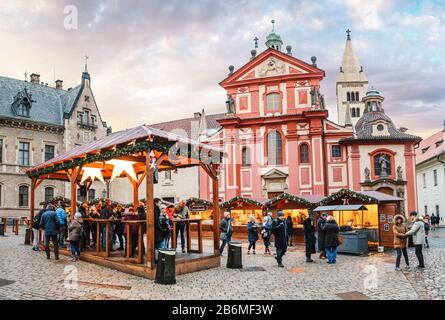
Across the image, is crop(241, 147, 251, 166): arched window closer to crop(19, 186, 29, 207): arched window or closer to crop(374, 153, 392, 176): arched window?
crop(374, 153, 392, 176): arched window

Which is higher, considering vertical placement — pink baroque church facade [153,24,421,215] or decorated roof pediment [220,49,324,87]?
decorated roof pediment [220,49,324,87]

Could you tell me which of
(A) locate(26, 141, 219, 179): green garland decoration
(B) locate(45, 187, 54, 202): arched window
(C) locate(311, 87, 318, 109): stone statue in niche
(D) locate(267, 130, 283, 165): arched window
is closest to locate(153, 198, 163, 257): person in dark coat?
(A) locate(26, 141, 219, 179): green garland decoration

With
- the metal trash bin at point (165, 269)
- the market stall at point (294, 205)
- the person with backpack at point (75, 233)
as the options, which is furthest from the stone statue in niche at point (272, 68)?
the metal trash bin at point (165, 269)

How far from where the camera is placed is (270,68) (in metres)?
35.8

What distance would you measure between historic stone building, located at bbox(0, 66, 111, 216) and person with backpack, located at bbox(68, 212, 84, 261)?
79.3 ft

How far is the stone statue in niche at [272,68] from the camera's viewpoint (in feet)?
117

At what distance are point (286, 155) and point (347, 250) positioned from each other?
17.6 m

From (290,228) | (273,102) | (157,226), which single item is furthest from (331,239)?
(273,102)

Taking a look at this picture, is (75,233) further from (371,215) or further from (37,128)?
(37,128)

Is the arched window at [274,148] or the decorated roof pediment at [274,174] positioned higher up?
the arched window at [274,148]

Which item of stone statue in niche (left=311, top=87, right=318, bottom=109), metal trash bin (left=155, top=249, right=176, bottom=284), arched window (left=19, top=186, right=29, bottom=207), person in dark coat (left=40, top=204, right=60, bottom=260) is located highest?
stone statue in niche (left=311, top=87, right=318, bottom=109)

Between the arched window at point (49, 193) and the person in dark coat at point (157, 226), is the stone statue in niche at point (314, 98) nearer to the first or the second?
the arched window at point (49, 193)

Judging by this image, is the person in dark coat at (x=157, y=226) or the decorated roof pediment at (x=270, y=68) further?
the decorated roof pediment at (x=270, y=68)

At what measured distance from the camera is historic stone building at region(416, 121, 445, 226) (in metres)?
39.8
